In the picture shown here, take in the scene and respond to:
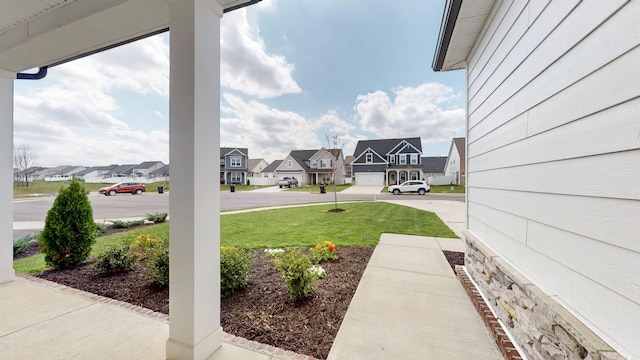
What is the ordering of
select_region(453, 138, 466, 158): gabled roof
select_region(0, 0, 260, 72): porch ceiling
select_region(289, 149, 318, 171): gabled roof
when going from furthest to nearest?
select_region(289, 149, 318, 171): gabled roof
select_region(453, 138, 466, 158): gabled roof
select_region(0, 0, 260, 72): porch ceiling

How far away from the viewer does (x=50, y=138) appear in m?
7.43

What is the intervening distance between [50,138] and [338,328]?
10574mm

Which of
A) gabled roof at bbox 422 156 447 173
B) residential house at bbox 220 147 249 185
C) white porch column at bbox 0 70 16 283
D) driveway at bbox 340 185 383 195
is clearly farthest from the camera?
gabled roof at bbox 422 156 447 173

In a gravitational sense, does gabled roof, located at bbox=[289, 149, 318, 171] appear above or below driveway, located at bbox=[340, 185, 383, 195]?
above

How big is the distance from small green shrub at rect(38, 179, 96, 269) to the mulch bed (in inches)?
8.4

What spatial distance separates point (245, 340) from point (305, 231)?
4534 millimetres

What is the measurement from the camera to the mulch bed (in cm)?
225

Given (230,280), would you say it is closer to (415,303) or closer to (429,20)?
(415,303)

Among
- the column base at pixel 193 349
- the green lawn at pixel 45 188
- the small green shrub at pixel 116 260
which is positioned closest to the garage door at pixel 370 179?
the green lawn at pixel 45 188

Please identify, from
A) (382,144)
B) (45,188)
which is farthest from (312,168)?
(45,188)

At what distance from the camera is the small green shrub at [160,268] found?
305 cm

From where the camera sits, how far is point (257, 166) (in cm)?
4566

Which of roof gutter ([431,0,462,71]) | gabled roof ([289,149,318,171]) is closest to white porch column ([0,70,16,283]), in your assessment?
roof gutter ([431,0,462,71])

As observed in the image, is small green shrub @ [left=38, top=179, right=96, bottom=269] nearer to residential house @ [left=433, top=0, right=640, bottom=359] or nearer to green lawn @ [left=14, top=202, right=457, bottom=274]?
green lawn @ [left=14, top=202, right=457, bottom=274]
